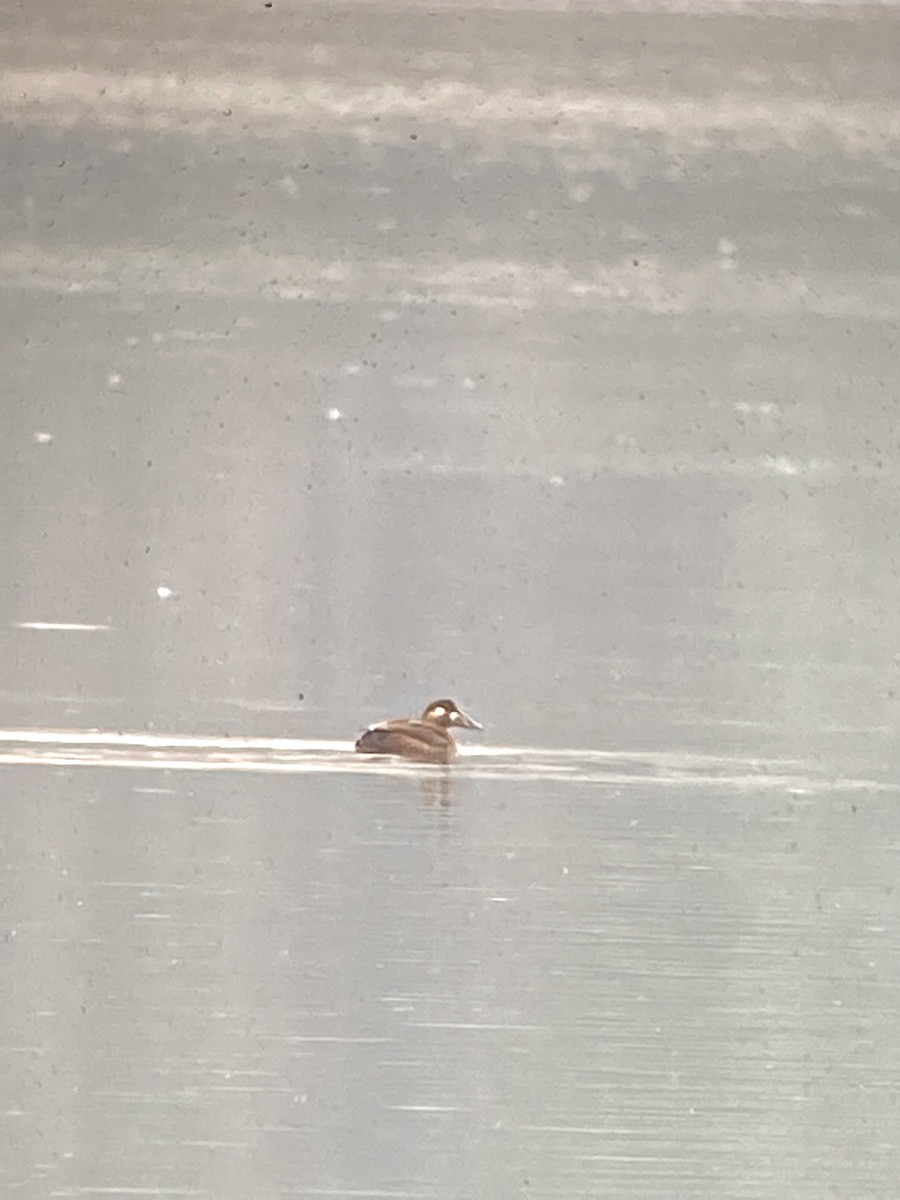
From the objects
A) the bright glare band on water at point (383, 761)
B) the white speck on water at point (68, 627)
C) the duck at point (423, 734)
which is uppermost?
the white speck on water at point (68, 627)

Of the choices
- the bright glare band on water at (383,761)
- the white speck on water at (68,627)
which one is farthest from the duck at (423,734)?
the white speck on water at (68,627)

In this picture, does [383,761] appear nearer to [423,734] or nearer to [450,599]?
[423,734]

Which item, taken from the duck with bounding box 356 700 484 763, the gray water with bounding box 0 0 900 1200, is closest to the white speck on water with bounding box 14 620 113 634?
the gray water with bounding box 0 0 900 1200

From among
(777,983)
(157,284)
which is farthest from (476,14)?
(777,983)

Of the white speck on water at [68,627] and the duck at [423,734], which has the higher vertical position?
the white speck on water at [68,627]

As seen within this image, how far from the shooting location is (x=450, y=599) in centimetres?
98

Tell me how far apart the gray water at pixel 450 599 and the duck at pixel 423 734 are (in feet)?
0.04

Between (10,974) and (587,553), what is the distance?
→ 57 cm

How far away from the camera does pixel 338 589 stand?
3.23ft

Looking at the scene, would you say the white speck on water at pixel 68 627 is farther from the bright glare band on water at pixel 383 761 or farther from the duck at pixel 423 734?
the duck at pixel 423 734

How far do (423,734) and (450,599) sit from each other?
0.37 feet

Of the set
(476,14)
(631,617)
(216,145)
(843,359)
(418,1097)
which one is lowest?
(418,1097)

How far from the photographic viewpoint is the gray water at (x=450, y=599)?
3.12 ft

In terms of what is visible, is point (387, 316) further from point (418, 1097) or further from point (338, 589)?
point (418, 1097)
